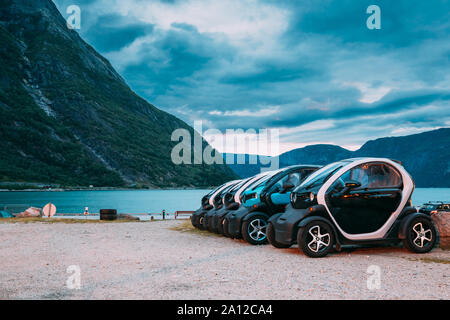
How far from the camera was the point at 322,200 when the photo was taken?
28.0 feet

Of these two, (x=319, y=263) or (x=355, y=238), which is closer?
(x=319, y=263)

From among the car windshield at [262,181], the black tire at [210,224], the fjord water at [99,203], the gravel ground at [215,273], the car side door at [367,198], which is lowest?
the fjord water at [99,203]

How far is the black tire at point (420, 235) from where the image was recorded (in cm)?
876

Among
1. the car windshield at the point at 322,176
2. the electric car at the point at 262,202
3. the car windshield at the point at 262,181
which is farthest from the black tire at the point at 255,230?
the car windshield at the point at 322,176

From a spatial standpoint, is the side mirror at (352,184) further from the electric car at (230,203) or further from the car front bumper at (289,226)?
the electric car at (230,203)

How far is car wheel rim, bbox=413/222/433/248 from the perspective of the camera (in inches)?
349

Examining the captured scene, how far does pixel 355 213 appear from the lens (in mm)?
8672

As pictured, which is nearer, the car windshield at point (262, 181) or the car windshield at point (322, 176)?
the car windshield at point (322, 176)

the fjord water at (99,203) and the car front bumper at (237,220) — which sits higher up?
the car front bumper at (237,220)

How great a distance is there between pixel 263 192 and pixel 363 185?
289 centimetres

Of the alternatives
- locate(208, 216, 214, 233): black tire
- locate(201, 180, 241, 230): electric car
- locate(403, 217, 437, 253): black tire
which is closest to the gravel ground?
locate(403, 217, 437, 253): black tire

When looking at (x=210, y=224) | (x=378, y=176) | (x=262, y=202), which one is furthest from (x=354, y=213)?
(x=210, y=224)
